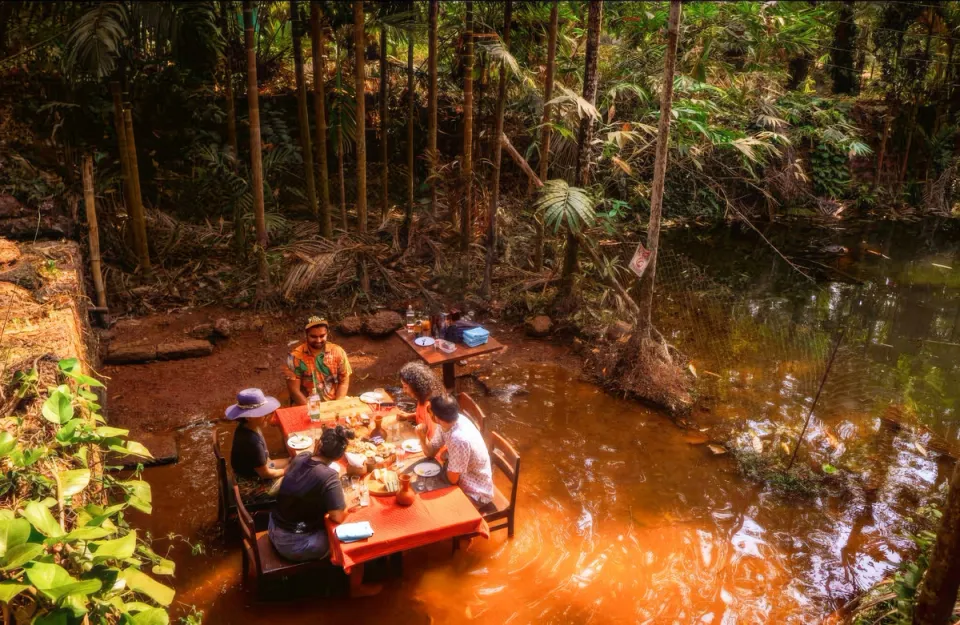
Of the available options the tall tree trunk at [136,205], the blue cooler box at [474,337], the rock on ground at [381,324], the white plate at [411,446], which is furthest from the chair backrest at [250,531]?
the tall tree trunk at [136,205]

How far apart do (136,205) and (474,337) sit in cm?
530

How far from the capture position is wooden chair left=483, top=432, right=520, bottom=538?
440 cm

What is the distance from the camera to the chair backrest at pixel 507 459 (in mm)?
4387

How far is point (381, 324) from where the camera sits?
27.0 feet

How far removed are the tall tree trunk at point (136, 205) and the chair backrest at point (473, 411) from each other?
5629 mm

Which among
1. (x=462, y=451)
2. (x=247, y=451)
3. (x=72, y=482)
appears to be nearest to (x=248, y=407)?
(x=247, y=451)

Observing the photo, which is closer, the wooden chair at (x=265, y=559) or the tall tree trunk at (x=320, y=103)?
the wooden chair at (x=265, y=559)

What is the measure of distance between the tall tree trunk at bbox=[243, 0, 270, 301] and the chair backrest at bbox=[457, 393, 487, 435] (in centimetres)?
423

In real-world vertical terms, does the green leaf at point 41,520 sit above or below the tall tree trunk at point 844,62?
below

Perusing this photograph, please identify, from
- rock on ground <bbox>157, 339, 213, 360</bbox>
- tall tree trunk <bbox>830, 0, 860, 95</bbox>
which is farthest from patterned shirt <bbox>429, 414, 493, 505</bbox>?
tall tree trunk <bbox>830, 0, 860, 95</bbox>

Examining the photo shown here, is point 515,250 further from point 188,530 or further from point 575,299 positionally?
point 188,530

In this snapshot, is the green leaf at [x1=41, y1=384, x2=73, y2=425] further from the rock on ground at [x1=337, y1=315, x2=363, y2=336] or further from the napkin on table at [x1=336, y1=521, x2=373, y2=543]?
the rock on ground at [x1=337, y1=315, x2=363, y2=336]

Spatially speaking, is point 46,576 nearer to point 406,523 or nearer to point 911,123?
point 406,523

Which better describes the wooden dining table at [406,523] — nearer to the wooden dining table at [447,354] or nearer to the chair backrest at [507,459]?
the chair backrest at [507,459]
